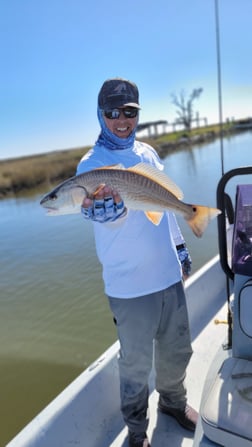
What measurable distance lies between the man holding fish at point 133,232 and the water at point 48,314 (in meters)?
2.34

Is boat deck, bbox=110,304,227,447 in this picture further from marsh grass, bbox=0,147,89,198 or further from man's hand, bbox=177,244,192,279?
marsh grass, bbox=0,147,89,198

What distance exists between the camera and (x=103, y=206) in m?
1.75

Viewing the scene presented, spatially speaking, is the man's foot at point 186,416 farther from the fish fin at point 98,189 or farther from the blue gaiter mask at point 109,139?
the blue gaiter mask at point 109,139

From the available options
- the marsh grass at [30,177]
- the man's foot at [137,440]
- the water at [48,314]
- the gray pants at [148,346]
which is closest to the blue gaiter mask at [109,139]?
the gray pants at [148,346]

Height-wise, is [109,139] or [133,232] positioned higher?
[109,139]

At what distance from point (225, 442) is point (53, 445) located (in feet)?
3.70

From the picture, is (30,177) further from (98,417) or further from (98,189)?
(98,189)

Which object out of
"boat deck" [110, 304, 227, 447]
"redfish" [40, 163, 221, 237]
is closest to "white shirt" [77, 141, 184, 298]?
"redfish" [40, 163, 221, 237]

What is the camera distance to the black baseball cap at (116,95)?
6.68ft

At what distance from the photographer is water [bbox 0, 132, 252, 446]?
4371mm

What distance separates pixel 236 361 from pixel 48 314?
478cm

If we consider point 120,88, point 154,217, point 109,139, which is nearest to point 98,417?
point 154,217

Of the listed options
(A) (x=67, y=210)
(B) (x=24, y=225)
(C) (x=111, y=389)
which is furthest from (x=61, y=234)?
(A) (x=67, y=210)

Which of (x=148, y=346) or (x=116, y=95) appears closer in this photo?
(x=116, y=95)
